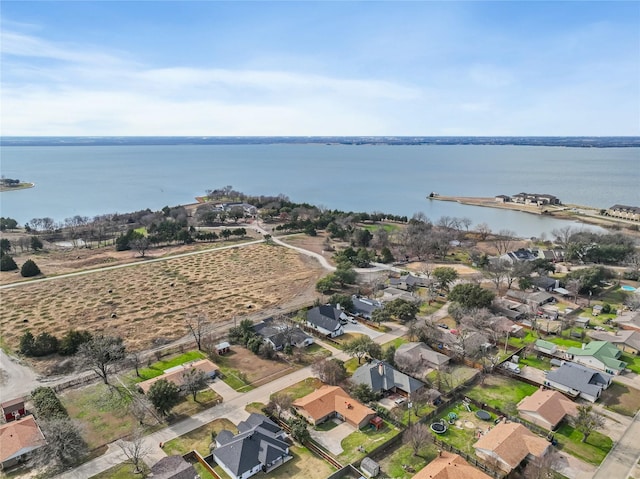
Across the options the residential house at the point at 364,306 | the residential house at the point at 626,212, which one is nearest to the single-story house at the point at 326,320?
the residential house at the point at 364,306

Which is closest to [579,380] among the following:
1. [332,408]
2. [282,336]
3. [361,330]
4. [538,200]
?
[361,330]

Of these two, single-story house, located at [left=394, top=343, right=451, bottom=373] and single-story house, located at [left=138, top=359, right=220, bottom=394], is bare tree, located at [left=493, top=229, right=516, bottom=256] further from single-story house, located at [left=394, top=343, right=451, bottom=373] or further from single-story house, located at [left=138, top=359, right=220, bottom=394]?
single-story house, located at [left=138, top=359, right=220, bottom=394]

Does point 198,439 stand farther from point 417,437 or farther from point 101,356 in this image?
point 417,437

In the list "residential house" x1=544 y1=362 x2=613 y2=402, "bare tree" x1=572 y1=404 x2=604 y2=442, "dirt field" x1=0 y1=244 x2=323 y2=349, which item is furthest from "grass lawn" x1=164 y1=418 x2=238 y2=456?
"residential house" x1=544 y1=362 x2=613 y2=402

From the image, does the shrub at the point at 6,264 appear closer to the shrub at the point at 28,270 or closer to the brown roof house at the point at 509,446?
the shrub at the point at 28,270

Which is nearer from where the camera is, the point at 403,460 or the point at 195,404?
the point at 403,460

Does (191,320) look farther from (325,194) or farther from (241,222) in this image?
(325,194)
